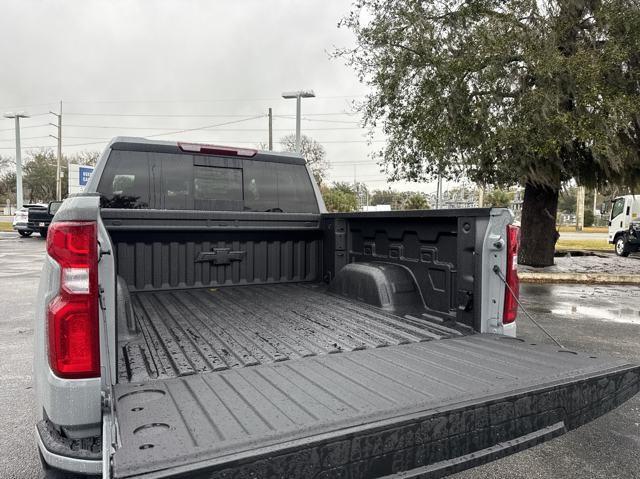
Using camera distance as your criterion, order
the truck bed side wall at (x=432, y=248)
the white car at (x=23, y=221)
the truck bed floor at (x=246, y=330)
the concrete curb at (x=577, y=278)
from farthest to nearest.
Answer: the white car at (x=23, y=221) → the concrete curb at (x=577, y=278) → the truck bed side wall at (x=432, y=248) → the truck bed floor at (x=246, y=330)

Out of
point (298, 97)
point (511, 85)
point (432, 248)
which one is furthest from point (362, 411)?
point (298, 97)

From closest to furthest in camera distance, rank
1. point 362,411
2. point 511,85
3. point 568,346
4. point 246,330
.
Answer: point 362,411, point 246,330, point 568,346, point 511,85

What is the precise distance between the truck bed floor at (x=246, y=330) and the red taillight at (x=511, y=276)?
31cm

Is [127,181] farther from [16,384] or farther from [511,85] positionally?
[511,85]

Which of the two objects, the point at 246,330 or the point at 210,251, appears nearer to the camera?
the point at 246,330

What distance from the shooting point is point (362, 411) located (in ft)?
Answer: 5.39

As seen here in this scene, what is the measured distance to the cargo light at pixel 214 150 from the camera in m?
4.26

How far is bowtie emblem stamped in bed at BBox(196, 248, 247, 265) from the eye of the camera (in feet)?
13.8

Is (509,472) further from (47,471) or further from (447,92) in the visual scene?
(447,92)

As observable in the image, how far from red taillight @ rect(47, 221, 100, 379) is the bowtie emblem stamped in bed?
246 cm

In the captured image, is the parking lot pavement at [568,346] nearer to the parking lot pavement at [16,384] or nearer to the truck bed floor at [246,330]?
the parking lot pavement at [16,384]

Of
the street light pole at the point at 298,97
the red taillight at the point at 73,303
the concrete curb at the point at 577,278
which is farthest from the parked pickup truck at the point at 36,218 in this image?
the red taillight at the point at 73,303

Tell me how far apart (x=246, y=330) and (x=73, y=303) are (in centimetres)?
132

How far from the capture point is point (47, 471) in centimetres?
163
